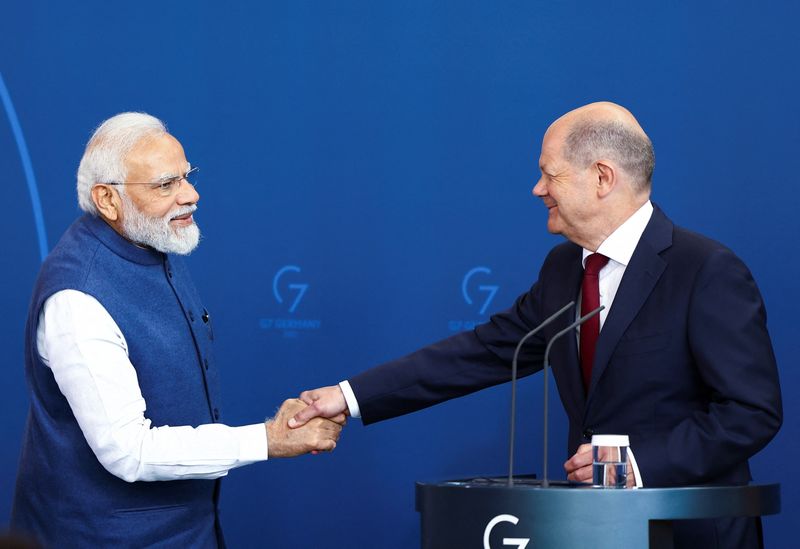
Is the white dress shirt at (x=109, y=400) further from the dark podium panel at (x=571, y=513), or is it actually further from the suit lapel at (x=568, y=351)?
the suit lapel at (x=568, y=351)

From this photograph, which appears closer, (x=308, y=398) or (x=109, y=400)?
(x=109, y=400)

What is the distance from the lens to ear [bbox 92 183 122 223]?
8.57 ft

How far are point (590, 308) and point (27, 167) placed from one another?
2.01 metres

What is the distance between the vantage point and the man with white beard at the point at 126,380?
7.83ft

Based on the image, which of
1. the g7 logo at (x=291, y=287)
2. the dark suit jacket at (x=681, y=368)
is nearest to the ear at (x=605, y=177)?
the dark suit jacket at (x=681, y=368)

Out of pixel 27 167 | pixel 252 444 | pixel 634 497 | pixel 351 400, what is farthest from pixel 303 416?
pixel 27 167

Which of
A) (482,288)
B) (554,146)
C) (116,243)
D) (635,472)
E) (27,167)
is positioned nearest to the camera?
(635,472)

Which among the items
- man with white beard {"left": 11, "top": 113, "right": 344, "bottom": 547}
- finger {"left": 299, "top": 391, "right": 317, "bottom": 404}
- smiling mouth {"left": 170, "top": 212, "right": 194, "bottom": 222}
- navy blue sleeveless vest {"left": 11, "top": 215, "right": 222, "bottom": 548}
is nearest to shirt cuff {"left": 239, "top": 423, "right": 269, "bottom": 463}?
man with white beard {"left": 11, "top": 113, "right": 344, "bottom": 547}

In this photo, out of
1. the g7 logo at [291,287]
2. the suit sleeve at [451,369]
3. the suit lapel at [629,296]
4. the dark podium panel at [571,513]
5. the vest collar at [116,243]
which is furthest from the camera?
the g7 logo at [291,287]

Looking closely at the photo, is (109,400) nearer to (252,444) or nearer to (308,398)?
(252,444)

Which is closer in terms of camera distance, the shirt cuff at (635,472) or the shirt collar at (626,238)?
the shirt cuff at (635,472)

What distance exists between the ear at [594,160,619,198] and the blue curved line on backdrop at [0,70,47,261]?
1911 millimetres

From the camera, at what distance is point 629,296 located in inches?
97.4

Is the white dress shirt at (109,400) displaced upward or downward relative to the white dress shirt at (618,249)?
downward
